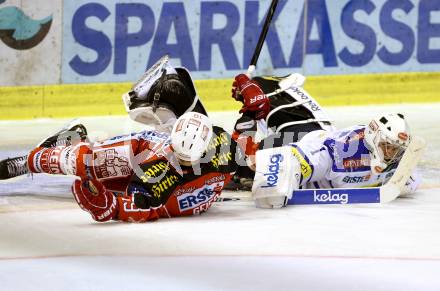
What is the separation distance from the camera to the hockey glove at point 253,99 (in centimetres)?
805

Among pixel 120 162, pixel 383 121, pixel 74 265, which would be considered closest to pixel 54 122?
pixel 120 162

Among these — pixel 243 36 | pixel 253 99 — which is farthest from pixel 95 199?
pixel 243 36

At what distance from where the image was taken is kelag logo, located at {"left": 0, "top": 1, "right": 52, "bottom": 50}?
10.4 meters

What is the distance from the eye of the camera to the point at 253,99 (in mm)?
8047

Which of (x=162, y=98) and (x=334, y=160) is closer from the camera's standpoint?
(x=334, y=160)

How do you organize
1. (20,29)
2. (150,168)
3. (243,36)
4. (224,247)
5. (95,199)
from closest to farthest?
(224,247), (95,199), (150,168), (20,29), (243,36)

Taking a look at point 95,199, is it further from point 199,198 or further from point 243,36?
point 243,36

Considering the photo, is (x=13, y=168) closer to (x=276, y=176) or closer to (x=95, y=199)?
(x=95, y=199)

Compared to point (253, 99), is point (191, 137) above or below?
below

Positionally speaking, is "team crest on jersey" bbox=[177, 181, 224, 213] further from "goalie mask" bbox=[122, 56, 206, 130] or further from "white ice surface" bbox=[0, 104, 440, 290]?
"goalie mask" bbox=[122, 56, 206, 130]

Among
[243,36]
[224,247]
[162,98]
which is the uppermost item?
[243,36]

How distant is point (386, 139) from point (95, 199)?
1.94 metres

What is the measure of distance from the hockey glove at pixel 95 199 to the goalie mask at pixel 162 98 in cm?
128

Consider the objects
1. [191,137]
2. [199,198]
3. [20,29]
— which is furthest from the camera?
Answer: [20,29]
